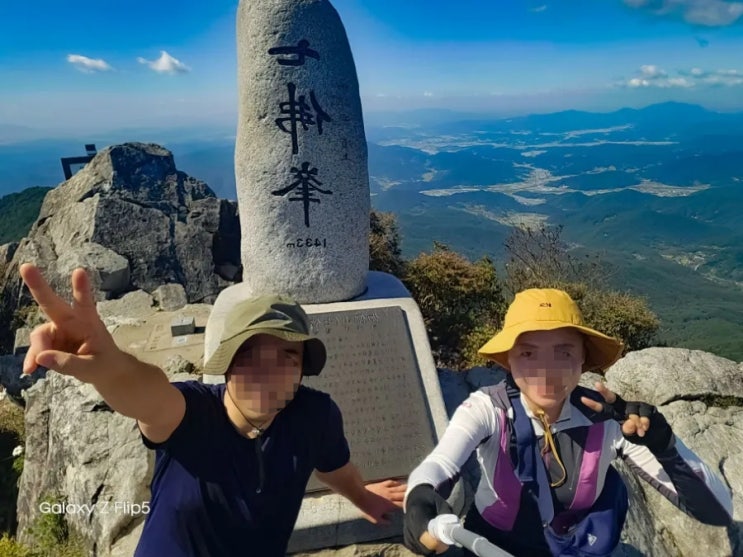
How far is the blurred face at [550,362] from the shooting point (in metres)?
2.17

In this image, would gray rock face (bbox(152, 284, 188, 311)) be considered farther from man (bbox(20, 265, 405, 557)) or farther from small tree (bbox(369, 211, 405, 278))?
man (bbox(20, 265, 405, 557))

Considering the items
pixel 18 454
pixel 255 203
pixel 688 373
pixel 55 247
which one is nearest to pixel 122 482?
pixel 255 203

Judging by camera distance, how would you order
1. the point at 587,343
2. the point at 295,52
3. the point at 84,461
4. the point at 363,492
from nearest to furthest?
the point at 587,343, the point at 363,492, the point at 84,461, the point at 295,52

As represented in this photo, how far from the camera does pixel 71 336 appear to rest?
143 cm

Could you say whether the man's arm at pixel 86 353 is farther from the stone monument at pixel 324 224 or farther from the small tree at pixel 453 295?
the small tree at pixel 453 295

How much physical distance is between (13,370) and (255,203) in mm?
6947

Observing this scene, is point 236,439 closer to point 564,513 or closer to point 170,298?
point 564,513

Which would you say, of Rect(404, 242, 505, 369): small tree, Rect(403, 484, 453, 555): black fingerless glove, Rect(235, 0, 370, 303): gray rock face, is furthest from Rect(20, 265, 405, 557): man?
Rect(404, 242, 505, 369): small tree

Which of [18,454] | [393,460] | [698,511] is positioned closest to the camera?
[698,511]

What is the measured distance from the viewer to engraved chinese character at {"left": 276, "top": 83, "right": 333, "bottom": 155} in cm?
490

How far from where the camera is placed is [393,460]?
12.8ft

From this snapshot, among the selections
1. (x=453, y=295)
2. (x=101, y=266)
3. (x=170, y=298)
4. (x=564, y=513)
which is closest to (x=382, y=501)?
(x=564, y=513)

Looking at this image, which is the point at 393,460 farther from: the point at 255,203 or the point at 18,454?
the point at 18,454

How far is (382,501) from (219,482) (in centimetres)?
105
